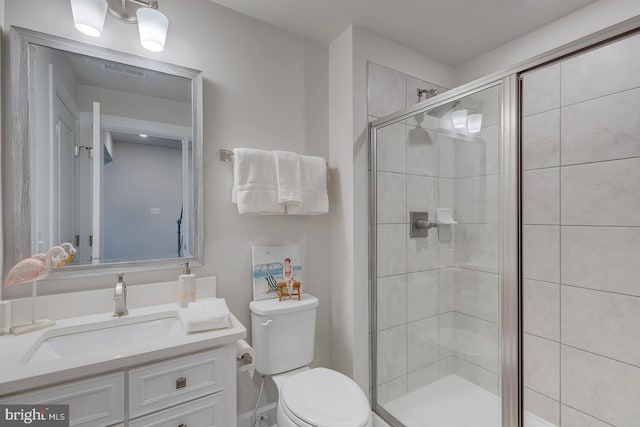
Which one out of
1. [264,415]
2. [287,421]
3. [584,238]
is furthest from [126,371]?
[584,238]

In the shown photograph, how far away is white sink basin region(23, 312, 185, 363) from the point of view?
1078 millimetres

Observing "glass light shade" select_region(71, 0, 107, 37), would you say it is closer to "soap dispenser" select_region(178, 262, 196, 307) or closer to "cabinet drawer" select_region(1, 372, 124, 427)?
"soap dispenser" select_region(178, 262, 196, 307)

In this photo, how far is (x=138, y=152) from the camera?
141 centimetres

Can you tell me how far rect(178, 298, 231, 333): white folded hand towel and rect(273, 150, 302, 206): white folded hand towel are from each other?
63 cm

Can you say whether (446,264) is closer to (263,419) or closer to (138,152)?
(263,419)

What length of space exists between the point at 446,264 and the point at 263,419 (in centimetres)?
136

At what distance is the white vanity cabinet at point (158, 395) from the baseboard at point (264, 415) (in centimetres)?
61

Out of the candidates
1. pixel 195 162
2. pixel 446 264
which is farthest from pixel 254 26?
pixel 446 264

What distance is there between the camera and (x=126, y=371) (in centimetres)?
97

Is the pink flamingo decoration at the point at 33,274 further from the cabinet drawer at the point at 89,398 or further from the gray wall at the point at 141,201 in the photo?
the cabinet drawer at the point at 89,398

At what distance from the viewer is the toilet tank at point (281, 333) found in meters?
1.54

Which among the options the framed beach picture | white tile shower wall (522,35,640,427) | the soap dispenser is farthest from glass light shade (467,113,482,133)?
the soap dispenser

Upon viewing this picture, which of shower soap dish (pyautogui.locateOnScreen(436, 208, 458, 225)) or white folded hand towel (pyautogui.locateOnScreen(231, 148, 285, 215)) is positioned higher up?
white folded hand towel (pyautogui.locateOnScreen(231, 148, 285, 215))

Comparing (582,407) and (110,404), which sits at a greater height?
(110,404)
